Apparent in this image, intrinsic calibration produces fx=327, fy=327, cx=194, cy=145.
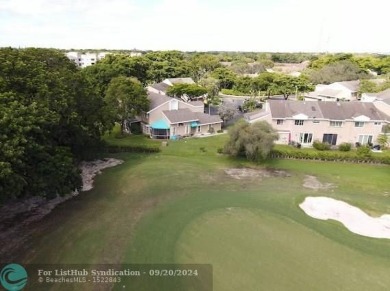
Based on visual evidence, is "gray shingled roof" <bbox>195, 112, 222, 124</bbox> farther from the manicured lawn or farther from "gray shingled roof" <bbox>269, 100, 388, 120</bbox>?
the manicured lawn

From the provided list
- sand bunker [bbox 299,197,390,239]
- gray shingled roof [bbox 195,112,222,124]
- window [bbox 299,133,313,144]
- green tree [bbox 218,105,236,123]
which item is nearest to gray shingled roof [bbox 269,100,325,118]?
window [bbox 299,133,313,144]

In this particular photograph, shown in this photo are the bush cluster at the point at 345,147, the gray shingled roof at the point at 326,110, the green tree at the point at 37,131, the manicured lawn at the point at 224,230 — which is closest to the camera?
the manicured lawn at the point at 224,230

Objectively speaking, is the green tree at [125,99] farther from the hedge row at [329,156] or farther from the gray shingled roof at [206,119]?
the hedge row at [329,156]

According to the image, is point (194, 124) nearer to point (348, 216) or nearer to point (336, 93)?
point (348, 216)

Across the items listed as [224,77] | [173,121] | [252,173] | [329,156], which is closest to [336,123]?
[329,156]

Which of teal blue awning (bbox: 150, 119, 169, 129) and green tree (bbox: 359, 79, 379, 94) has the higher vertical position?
green tree (bbox: 359, 79, 379, 94)

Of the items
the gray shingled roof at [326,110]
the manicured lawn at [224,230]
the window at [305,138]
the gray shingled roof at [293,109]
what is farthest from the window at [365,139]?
the manicured lawn at [224,230]
